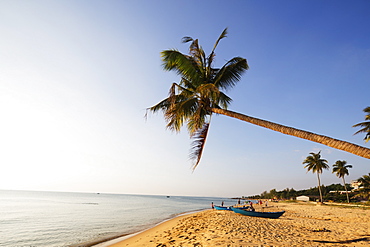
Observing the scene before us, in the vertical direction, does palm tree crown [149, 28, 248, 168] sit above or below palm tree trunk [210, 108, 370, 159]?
→ above

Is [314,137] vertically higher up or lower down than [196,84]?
lower down

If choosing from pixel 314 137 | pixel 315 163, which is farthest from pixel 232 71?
pixel 315 163

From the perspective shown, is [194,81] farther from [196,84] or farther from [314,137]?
[314,137]

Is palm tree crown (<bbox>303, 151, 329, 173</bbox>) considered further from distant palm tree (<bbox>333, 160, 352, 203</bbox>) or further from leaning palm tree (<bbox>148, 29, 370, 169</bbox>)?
leaning palm tree (<bbox>148, 29, 370, 169</bbox>)

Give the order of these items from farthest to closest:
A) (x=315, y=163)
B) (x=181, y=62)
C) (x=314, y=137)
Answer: (x=315, y=163), (x=181, y=62), (x=314, y=137)

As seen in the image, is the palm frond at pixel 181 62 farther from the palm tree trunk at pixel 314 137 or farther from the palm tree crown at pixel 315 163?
the palm tree crown at pixel 315 163

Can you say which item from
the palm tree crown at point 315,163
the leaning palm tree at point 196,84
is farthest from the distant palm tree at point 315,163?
the leaning palm tree at point 196,84

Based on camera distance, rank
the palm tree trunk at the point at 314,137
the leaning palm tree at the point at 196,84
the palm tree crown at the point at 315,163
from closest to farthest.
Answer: the palm tree trunk at the point at 314,137, the leaning palm tree at the point at 196,84, the palm tree crown at the point at 315,163

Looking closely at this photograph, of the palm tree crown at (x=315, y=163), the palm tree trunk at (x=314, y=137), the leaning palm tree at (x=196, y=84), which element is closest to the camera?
the palm tree trunk at (x=314, y=137)

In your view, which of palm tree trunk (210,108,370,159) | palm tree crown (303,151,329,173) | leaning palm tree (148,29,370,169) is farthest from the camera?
palm tree crown (303,151,329,173)

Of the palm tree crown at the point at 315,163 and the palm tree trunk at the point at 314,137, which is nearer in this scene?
the palm tree trunk at the point at 314,137

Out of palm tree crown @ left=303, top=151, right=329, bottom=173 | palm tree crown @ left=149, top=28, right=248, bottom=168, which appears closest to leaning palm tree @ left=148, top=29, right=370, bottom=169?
palm tree crown @ left=149, top=28, right=248, bottom=168

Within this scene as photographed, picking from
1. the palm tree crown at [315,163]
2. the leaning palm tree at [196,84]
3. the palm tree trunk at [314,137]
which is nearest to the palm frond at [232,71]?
the leaning palm tree at [196,84]

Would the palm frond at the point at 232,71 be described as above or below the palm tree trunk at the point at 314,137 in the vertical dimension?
above
